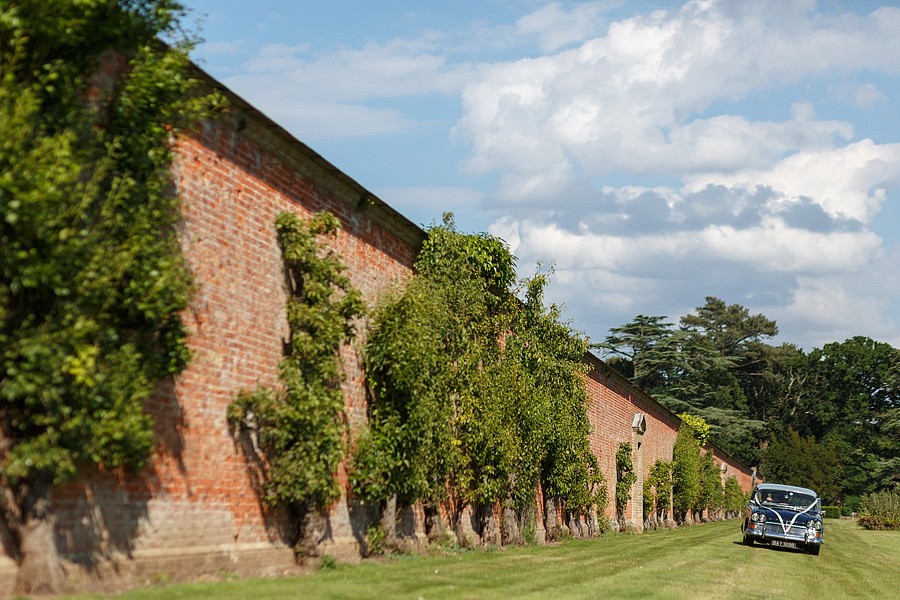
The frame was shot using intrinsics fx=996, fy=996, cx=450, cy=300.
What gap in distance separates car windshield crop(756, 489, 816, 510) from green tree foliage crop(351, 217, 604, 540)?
204 inches

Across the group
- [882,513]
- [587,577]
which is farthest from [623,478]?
[882,513]

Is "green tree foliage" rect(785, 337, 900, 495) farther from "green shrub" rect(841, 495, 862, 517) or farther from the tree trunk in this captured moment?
the tree trunk

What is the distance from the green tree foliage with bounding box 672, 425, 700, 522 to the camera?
142 ft

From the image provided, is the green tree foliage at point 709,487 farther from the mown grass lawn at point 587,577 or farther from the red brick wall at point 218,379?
the red brick wall at point 218,379

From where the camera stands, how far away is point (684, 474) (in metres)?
43.4

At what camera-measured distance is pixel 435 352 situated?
15438mm

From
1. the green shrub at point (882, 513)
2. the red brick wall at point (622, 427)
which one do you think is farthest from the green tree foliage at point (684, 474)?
the green shrub at point (882, 513)

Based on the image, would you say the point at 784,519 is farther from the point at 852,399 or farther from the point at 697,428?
the point at 852,399

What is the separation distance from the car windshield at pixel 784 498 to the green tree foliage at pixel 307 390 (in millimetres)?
16905

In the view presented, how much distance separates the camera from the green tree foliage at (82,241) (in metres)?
7.52

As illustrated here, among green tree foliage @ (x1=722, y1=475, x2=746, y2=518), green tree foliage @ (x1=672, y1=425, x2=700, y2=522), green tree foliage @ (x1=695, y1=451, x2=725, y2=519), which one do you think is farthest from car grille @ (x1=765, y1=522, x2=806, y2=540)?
green tree foliage @ (x1=722, y1=475, x2=746, y2=518)

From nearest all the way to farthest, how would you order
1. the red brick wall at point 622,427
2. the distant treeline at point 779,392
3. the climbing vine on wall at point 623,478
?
the red brick wall at point 622,427 → the climbing vine on wall at point 623,478 → the distant treeline at point 779,392

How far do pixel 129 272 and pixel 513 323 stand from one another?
13241 millimetres

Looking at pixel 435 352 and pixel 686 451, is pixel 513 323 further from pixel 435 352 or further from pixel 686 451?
pixel 686 451
